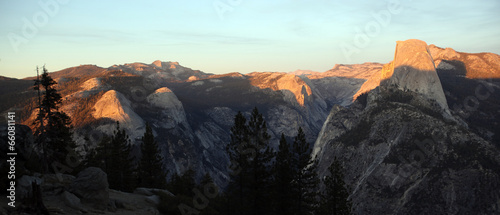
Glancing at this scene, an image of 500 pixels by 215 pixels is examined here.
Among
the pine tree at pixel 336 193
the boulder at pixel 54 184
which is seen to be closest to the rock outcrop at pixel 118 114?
the boulder at pixel 54 184

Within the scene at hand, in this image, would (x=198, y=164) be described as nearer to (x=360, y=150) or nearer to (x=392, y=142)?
(x=360, y=150)

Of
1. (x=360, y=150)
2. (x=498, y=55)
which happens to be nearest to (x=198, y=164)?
(x=360, y=150)

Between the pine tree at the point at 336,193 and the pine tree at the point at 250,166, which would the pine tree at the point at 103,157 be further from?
the pine tree at the point at 336,193

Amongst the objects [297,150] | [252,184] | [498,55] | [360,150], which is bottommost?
[360,150]

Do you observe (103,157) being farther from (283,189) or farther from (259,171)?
(283,189)

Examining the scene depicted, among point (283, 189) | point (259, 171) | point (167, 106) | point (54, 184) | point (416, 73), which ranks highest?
point (416, 73)

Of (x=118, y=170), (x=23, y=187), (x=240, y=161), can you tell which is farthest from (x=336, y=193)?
(x=23, y=187)
